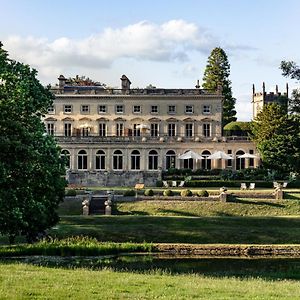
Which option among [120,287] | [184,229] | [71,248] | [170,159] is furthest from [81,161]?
[120,287]

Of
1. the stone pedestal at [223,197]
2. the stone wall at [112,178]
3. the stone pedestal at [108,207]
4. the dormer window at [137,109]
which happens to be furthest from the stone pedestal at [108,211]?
the dormer window at [137,109]

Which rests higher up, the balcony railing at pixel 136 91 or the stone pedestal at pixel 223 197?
the balcony railing at pixel 136 91

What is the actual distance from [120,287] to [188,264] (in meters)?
8.65

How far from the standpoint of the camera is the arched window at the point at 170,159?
63.7m

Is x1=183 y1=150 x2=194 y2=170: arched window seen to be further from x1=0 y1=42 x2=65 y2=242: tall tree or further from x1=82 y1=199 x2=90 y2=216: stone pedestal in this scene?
x1=0 y1=42 x2=65 y2=242: tall tree

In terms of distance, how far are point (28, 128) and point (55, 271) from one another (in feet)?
23.6

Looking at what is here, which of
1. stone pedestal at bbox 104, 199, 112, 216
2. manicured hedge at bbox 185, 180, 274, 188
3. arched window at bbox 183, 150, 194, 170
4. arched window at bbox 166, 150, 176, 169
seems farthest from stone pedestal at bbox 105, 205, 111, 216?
arched window at bbox 183, 150, 194, 170

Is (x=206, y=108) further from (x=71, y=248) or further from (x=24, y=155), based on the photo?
(x=24, y=155)

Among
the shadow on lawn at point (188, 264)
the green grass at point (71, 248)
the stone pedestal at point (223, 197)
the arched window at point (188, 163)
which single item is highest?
the arched window at point (188, 163)

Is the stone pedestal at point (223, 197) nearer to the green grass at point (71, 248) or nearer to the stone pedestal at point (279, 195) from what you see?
the stone pedestal at point (279, 195)

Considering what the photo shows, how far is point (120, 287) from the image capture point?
1375cm

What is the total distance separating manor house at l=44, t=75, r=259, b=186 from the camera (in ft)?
209

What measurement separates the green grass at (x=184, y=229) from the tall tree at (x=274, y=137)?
70.8 feet

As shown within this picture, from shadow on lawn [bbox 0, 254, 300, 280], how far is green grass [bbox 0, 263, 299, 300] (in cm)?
305
